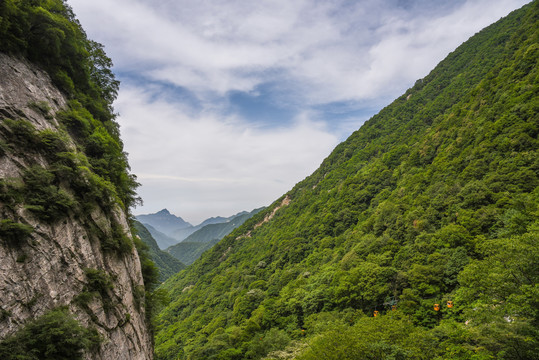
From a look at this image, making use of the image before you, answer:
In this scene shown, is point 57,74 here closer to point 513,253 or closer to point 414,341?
point 414,341

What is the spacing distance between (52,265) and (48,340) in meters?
3.95

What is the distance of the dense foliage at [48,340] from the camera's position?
30.0 feet

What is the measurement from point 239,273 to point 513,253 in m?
73.1

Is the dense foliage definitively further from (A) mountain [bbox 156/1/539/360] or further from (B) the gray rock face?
(A) mountain [bbox 156/1/539/360]

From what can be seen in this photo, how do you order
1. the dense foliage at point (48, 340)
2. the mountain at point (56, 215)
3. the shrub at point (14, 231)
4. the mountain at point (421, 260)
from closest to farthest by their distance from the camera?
the dense foliage at point (48, 340) → the shrub at point (14, 231) → the mountain at point (56, 215) → the mountain at point (421, 260)

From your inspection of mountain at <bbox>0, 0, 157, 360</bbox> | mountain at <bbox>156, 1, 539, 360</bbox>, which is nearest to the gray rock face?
mountain at <bbox>0, 0, 157, 360</bbox>

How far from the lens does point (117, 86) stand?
98.2 ft

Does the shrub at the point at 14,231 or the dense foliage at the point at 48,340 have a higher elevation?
the shrub at the point at 14,231

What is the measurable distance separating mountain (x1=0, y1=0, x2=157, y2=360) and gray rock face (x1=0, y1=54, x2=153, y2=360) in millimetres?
54

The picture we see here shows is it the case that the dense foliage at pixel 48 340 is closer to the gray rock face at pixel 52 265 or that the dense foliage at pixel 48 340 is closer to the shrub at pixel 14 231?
the gray rock face at pixel 52 265

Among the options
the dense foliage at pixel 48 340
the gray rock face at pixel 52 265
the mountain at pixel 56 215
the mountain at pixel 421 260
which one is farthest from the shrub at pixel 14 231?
the mountain at pixel 421 260

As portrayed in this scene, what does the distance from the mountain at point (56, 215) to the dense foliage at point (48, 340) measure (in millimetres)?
43

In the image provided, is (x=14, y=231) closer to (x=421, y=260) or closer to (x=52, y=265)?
(x=52, y=265)

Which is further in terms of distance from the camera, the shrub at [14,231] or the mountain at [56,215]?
the mountain at [56,215]
